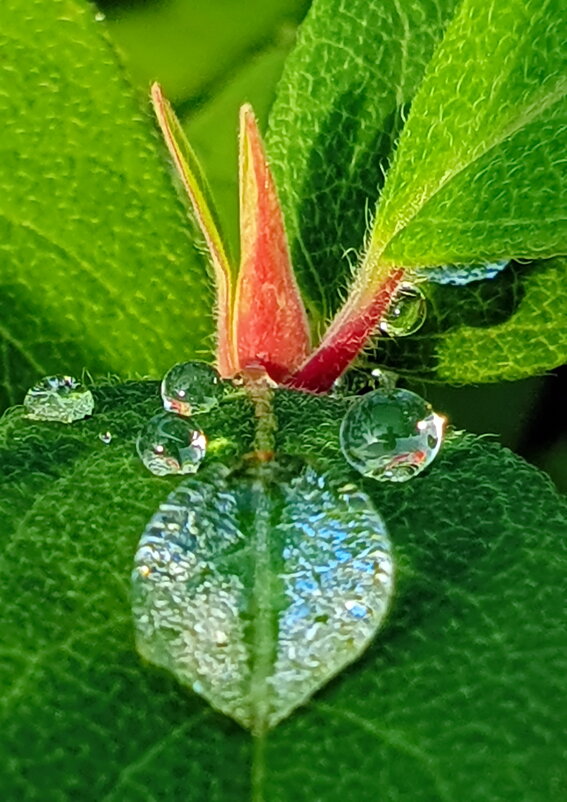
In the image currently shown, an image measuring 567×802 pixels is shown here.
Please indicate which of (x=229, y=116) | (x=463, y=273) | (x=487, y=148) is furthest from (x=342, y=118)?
(x=229, y=116)

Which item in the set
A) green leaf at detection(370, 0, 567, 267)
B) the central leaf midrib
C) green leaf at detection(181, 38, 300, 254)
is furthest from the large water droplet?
green leaf at detection(181, 38, 300, 254)

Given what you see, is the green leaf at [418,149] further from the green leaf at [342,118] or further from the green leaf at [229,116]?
the green leaf at [229,116]

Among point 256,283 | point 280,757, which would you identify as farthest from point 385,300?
point 280,757

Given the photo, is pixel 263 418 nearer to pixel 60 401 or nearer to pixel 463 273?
pixel 60 401

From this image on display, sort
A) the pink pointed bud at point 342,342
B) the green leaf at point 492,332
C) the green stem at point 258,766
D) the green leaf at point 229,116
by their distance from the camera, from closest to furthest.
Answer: the green stem at point 258,766
the pink pointed bud at point 342,342
the green leaf at point 492,332
the green leaf at point 229,116

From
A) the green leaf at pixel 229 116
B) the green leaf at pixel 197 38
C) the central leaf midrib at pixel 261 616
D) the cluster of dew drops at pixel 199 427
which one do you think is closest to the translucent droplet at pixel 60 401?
the cluster of dew drops at pixel 199 427

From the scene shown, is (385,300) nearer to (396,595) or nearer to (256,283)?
(256,283)
